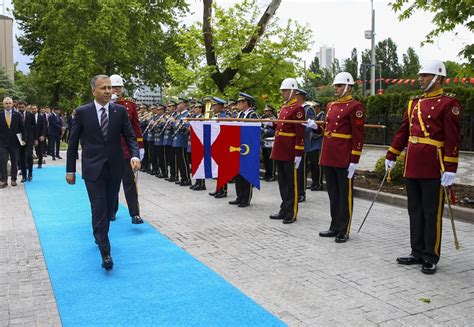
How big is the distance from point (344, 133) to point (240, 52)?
936 cm

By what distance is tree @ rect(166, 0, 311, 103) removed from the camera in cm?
1555

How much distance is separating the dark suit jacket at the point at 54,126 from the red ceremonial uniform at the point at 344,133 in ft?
51.8

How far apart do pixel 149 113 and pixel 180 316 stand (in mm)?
12368

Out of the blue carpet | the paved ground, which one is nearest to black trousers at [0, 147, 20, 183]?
the paved ground

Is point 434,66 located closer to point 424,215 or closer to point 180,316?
point 424,215

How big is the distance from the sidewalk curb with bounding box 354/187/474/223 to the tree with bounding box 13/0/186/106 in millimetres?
22845

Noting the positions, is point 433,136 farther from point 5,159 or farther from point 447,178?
point 5,159

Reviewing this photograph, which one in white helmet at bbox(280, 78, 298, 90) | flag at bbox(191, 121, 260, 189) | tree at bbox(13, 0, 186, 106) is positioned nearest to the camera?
white helmet at bbox(280, 78, 298, 90)

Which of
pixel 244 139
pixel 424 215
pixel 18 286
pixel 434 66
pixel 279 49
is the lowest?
pixel 18 286

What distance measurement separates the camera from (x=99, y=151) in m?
5.59

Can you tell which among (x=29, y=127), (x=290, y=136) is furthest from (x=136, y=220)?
(x=29, y=127)

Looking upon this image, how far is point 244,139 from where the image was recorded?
875cm

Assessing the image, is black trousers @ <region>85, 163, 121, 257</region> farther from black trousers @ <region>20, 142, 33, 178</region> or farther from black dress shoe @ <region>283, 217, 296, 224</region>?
black trousers @ <region>20, 142, 33, 178</region>

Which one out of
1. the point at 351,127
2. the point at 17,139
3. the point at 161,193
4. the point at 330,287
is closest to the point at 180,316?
the point at 330,287
